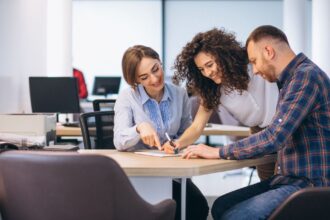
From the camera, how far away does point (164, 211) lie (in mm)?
1787

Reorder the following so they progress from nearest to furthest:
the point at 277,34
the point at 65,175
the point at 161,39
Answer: the point at 65,175, the point at 277,34, the point at 161,39

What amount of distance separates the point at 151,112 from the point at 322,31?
4.01 metres

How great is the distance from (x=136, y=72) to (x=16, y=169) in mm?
1166

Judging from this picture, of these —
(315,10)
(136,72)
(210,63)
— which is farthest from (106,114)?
(315,10)

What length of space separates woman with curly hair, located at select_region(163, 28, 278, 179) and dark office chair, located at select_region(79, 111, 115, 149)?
23.2 inches

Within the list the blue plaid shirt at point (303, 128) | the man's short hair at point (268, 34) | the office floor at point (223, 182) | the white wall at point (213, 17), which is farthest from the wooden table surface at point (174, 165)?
the white wall at point (213, 17)

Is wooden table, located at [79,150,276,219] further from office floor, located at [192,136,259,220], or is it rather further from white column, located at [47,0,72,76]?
white column, located at [47,0,72,76]

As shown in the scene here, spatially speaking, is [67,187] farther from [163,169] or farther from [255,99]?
[255,99]

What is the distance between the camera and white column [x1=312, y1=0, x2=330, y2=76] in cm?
602

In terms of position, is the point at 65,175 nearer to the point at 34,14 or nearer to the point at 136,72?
the point at 136,72

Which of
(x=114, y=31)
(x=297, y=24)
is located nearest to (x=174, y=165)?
(x=297, y=24)

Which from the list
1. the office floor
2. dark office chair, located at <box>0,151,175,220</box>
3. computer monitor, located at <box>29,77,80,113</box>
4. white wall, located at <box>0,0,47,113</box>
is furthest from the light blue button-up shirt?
the office floor

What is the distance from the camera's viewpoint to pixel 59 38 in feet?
18.6

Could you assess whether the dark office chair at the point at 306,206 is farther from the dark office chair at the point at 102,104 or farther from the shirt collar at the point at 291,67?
the dark office chair at the point at 102,104
